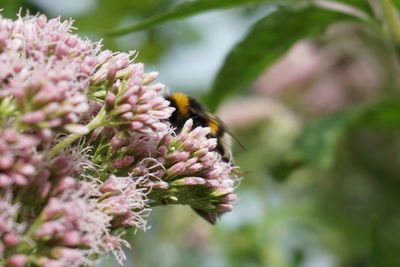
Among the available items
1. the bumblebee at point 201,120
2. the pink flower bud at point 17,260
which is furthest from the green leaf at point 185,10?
the pink flower bud at point 17,260

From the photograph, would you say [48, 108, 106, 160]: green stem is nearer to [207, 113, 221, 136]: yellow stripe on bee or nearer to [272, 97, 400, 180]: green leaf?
[207, 113, 221, 136]: yellow stripe on bee

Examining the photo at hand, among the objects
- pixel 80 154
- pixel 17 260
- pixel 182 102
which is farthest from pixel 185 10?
pixel 17 260

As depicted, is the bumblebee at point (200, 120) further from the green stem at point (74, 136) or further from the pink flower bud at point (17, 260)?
the pink flower bud at point (17, 260)

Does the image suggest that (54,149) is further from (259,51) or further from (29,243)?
(259,51)

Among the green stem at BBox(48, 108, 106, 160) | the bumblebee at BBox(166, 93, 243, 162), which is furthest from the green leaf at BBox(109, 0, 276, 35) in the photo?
the green stem at BBox(48, 108, 106, 160)

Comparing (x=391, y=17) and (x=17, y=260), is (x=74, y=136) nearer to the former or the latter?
(x=17, y=260)
